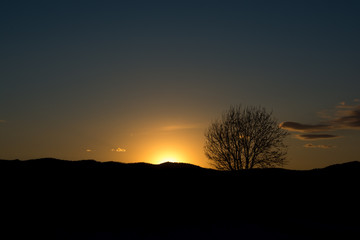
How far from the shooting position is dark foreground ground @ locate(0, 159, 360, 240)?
10039 millimetres

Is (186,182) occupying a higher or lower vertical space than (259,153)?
lower

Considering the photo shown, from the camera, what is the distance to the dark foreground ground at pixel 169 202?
10.0m

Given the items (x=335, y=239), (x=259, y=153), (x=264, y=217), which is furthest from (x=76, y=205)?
(x=259, y=153)

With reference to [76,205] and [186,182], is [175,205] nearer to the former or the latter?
[186,182]

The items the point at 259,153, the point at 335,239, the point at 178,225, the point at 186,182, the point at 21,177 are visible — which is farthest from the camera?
the point at 259,153

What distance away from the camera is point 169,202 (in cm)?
1158

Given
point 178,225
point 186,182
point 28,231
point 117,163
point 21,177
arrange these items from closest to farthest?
point 28,231, point 178,225, point 21,177, point 186,182, point 117,163

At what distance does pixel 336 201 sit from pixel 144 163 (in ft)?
24.1

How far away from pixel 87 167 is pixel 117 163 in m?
1.25

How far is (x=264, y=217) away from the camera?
11.1 metres

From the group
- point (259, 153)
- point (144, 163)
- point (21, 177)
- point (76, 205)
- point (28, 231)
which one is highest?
point (259, 153)

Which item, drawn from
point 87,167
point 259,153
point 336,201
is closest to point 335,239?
point 336,201

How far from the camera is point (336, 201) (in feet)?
39.0

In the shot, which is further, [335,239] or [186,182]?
[186,182]
